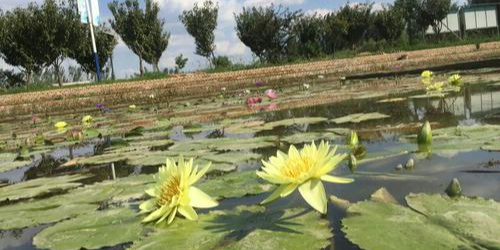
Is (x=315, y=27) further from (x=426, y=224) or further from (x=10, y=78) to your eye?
(x=426, y=224)

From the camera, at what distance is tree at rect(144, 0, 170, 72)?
22.8m

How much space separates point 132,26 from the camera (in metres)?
22.4

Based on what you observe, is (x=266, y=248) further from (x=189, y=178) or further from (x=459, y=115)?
(x=459, y=115)

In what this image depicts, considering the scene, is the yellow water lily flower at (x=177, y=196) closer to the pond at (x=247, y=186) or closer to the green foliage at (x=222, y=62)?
the pond at (x=247, y=186)

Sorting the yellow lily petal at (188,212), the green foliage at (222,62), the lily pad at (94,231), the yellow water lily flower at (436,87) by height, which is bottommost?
the lily pad at (94,231)

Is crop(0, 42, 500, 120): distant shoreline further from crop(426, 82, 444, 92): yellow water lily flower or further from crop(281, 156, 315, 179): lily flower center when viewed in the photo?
crop(281, 156, 315, 179): lily flower center

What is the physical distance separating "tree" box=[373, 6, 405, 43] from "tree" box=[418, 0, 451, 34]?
3.65 feet

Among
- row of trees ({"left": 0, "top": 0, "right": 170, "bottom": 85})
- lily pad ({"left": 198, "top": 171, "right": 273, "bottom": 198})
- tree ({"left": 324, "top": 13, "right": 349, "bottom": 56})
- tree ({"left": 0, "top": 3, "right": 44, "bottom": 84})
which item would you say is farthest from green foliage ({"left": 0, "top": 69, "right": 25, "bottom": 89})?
lily pad ({"left": 198, "top": 171, "right": 273, "bottom": 198})

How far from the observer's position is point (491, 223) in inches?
33.5

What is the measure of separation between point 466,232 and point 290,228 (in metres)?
0.32

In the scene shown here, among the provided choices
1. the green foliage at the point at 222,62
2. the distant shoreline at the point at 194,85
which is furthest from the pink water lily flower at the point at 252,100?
the green foliage at the point at 222,62

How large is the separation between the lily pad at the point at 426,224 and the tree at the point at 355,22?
2382 cm

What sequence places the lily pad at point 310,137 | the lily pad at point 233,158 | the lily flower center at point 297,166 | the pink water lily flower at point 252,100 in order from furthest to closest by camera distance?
the pink water lily flower at point 252,100
the lily pad at point 310,137
the lily pad at point 233,158
the lily flower center at point 297,166

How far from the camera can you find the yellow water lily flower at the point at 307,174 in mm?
886
